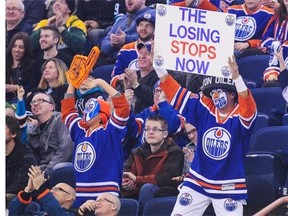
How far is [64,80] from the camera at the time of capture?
11117 mm

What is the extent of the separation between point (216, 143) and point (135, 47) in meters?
2.15

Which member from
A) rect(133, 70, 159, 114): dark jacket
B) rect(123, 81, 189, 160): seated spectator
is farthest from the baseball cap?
rect(123, 81, 189, 160): seated spectator

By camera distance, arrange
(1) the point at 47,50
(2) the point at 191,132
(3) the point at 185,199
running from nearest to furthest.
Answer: (3) the point at 185,199, (2) the point at 191,132, (1) the point at 47,50

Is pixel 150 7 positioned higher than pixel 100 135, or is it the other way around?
pixel 150 7

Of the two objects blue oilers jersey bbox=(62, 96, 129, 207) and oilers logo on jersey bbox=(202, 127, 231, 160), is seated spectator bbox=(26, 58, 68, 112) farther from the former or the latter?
oilers logo on jersey bbox=(202, 127, 231, 160)

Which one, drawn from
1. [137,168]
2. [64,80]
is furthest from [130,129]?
[64,80]

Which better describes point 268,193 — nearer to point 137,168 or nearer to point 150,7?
point 137,168

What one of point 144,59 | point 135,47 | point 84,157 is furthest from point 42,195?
point 135,47

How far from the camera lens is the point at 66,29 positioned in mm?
11867

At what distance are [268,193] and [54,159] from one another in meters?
1.95

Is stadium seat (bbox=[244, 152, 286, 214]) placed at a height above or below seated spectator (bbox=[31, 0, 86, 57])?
below

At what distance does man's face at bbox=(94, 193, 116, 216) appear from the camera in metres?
8.88

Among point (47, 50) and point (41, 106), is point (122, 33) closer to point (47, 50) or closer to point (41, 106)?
point (47, 50)

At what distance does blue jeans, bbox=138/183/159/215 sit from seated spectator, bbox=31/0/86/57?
2.69 meters
